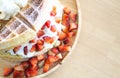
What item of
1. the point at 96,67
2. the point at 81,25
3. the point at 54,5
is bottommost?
the point at 96,67

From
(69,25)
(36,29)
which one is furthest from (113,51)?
(36,29)

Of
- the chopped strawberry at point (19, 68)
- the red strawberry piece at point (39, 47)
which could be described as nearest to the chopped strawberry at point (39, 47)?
the red strawberry piece at point (39, 47)

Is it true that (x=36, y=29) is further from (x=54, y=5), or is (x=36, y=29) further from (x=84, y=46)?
(x=84, y=46)

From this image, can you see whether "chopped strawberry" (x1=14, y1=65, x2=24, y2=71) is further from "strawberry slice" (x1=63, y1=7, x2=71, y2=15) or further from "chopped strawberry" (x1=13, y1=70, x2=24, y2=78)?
"strawberry slice" (x1=63, y1=7, x2=71, y2=15)

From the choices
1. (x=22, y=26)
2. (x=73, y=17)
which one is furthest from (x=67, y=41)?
(x=22, y=26)

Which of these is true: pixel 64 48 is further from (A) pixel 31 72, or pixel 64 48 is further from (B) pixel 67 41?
(A) pixel 31 72

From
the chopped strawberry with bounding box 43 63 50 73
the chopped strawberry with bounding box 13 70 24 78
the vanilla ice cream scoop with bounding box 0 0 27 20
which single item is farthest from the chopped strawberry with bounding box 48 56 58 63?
the vanilla ice cream scoop with bounding box 0 0 27 20
